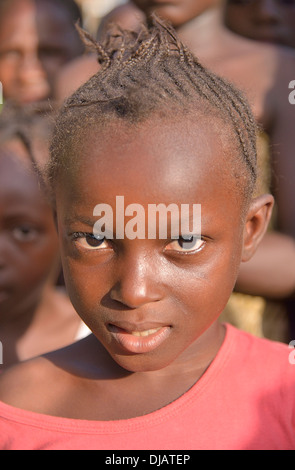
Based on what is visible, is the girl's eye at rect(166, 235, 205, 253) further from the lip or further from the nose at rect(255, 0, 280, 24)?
the nose at rect(255, 0, 280, 24)

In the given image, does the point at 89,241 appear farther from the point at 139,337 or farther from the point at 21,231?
the point at 21,231

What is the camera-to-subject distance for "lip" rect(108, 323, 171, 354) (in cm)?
124

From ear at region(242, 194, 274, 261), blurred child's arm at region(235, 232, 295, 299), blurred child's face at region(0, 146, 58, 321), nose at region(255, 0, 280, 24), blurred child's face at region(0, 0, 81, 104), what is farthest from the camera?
blurred child's face at region(0, 0, 81, 104)

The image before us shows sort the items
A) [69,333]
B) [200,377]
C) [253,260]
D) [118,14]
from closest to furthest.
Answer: [200,377], [253,260], [69,333], [118,14]

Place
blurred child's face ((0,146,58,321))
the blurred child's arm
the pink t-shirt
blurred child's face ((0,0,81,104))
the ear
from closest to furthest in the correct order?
Result: the pink t-shirt
the ear
the blurred child's arm
blurred child's face ((0,146,58,321))
blurred child's face ((0,0,81,104))

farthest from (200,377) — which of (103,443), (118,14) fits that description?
(118,14)

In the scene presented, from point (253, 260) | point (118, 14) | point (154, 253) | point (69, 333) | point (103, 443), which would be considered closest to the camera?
point (154, 253)

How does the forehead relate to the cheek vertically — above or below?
above

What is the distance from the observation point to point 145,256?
119 centimetres

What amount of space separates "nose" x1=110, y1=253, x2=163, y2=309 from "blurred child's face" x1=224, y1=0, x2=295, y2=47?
2048 mm

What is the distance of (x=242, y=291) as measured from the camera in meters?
2.17

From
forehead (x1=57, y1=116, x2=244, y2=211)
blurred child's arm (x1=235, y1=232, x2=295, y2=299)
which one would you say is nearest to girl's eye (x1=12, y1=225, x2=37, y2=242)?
blurred child's arm (x1=235, y1=232, x2=295, y2=299)
